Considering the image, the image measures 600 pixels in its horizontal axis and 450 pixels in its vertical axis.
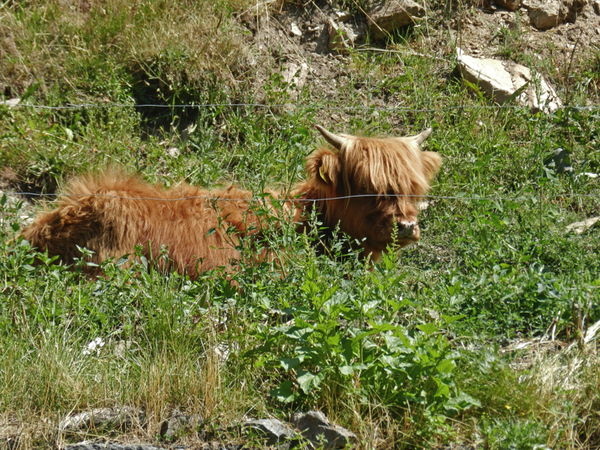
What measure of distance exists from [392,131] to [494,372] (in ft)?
14.0

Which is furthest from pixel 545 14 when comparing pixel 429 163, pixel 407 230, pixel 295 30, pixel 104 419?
pixel 104 419

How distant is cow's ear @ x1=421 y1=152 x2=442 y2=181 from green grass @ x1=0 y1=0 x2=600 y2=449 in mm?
514

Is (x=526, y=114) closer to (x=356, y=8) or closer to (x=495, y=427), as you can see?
(x=356, y=8)

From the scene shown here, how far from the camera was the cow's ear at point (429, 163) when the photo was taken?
5735 mm

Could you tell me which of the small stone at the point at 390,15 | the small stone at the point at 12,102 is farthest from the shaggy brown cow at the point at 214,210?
the small stone at the point at 390,15

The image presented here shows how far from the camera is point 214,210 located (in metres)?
5.22

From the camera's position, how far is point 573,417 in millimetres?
3145

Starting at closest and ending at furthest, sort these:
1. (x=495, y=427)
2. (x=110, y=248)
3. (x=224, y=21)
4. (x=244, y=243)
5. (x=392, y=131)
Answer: (x=495, y=427)
(x=244, y=243)
(x=110, y=248)
(x=392, y=131)
(x=224, y=21)

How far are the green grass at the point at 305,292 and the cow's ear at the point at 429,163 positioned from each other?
0.51 metres

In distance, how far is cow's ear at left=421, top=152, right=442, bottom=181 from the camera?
5735 mm

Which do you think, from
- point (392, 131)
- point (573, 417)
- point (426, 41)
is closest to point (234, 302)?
point (573, 417)

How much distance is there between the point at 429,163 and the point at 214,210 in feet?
6.51

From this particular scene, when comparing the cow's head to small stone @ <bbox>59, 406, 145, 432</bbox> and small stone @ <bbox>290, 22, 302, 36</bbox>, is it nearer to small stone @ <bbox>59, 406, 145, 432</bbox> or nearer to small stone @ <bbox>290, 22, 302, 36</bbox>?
small stone @ <bbox>59, 406, 145, 432</bbox>

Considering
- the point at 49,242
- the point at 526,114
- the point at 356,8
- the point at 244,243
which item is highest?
the point at 356,8
